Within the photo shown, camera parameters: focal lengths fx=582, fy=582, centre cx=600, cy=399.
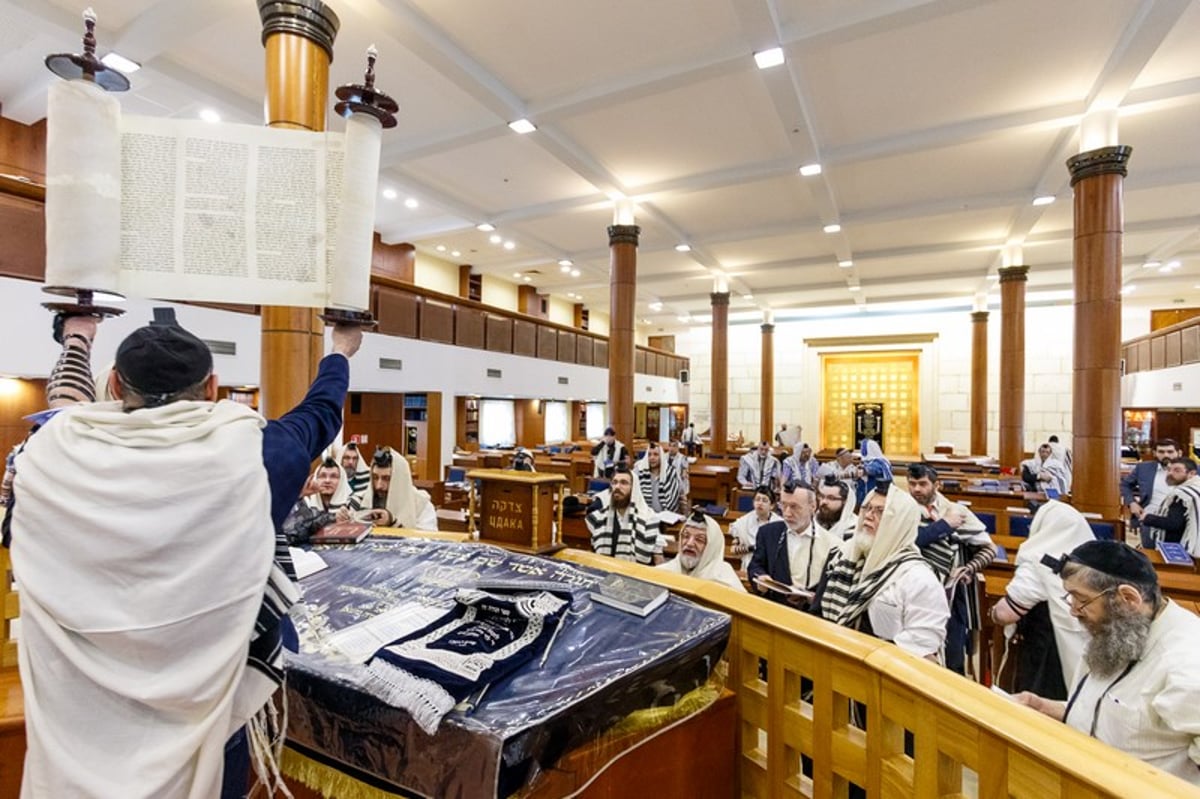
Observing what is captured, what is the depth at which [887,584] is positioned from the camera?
2.62 meters

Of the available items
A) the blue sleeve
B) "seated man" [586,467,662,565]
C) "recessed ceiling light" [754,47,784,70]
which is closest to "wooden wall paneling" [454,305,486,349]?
"recessed ceiling light" [754,47,784,70]

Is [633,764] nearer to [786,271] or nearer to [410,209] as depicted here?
[410,209]

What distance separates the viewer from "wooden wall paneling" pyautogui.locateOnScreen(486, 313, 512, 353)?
12.2 metres

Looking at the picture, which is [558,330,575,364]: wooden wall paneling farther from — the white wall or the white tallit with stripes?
the white tallit with stripes

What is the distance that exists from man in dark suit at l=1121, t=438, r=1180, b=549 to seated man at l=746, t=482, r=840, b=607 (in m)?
4.54

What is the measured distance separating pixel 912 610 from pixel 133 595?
2681 millimetres

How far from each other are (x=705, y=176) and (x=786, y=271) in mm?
6444

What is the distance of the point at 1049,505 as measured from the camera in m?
3.51

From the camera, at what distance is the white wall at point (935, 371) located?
17125 mm

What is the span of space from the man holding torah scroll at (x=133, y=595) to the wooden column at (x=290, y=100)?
8.05 ft

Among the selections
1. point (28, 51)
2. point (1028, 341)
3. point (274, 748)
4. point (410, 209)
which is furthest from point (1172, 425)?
point (28, 51)

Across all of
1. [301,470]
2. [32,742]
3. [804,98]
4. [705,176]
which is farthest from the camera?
[705,176]

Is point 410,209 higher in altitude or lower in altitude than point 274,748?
higher

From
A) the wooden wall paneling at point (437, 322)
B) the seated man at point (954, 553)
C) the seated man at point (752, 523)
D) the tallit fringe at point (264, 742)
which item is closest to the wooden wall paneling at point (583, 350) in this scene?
the wooden wall paneling at point (437, 322)
